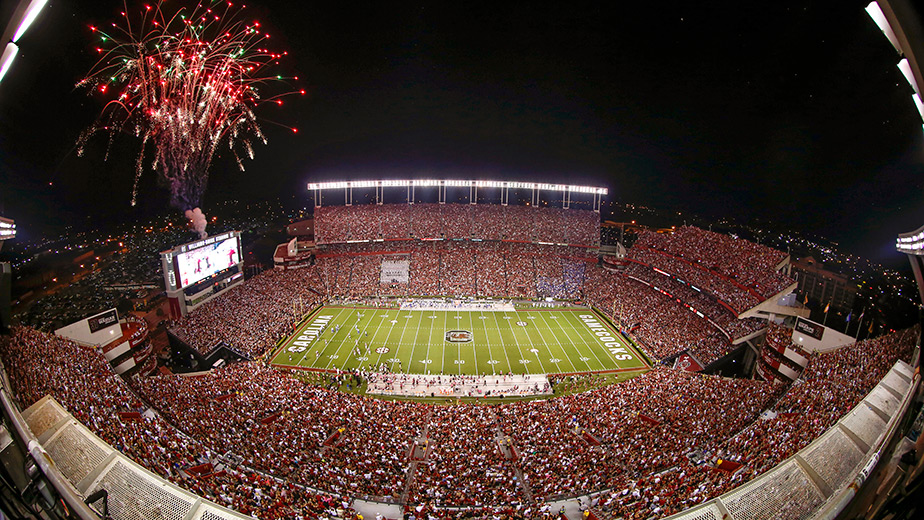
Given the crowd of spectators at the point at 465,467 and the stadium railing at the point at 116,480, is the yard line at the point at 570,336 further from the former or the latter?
the stadium railing at the point at 116,480

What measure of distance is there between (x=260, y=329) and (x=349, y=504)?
21.7m

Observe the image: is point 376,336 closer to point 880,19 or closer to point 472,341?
point 472,341

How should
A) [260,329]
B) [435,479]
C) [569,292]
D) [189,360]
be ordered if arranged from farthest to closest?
[569,292] → [260,329] → [189,360] → [435,479]

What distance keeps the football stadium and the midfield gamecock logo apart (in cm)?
58

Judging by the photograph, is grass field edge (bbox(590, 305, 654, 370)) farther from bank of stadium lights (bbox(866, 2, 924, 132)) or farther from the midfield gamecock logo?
bank of stadium lights (bbox(866, 2, 924, 132))

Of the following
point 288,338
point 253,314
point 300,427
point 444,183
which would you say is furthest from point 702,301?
point 253,314

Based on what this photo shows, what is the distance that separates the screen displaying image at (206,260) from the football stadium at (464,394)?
164 mm

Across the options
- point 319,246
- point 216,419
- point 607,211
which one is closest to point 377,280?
point 319,246

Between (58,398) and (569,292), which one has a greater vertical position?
(58,398)

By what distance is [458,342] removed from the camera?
30.0 meters

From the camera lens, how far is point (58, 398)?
10.2 m

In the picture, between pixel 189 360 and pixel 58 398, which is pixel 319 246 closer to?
pixel 189 360

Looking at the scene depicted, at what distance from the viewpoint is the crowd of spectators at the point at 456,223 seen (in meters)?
46.3

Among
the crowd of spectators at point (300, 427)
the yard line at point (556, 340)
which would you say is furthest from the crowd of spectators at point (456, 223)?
the crowd of spectators at point (300, 427)
